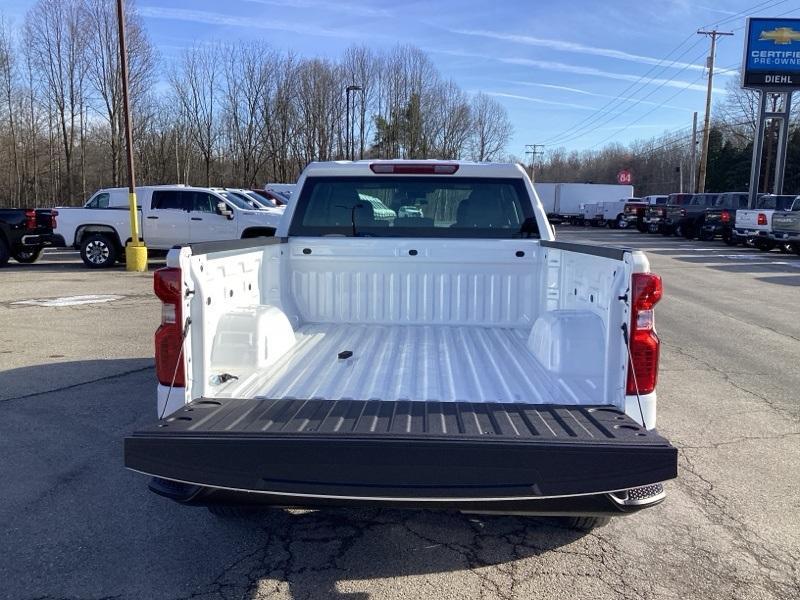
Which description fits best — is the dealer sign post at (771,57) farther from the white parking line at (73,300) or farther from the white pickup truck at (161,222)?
the white parking line at (73,300)

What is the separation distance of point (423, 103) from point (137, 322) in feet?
164

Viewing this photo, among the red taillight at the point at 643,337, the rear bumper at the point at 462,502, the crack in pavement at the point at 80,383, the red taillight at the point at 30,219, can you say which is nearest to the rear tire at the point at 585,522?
the rear bumper at the point at 462,502

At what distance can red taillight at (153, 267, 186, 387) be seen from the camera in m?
2.91

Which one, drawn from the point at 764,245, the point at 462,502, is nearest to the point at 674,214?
the point at 764,245

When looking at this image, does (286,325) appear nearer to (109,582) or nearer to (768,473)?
(109,582)

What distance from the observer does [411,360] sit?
3863mm

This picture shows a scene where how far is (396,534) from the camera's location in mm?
3590

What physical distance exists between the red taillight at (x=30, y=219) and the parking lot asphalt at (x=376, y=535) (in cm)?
1265

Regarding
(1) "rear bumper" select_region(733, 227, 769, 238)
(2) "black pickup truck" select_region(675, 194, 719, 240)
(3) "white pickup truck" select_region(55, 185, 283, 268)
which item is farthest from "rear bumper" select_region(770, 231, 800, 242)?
(3) "white pickup truck" select_region(55, 185, 283, 268)

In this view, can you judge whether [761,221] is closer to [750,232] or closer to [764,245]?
[750,232]

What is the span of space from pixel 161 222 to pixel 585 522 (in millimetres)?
16360

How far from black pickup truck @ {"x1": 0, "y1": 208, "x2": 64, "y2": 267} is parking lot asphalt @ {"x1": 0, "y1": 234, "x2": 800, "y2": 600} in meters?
12.6

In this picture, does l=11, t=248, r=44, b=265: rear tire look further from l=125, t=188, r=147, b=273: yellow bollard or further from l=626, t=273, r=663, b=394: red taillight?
l=626, t=273, r=663, b=394: red taillight

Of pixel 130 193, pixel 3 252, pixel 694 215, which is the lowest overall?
pixel 3 252
